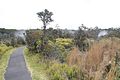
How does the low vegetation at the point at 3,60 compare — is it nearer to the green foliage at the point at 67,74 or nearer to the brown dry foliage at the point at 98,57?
the green foliage at the point at 67,74

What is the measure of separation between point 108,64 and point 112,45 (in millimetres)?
2919

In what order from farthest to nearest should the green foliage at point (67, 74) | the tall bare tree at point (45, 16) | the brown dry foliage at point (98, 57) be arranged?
1. the tall bare tree at point (45, 16)
2. the green foliage at point (67, 74)
3. the brown dry foliage at point (98, 57)

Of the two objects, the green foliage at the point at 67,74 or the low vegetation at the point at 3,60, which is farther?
the low vegetation at the point at 3,60

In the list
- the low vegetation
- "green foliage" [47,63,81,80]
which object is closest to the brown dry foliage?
"green foliage" [47,63,81,80]

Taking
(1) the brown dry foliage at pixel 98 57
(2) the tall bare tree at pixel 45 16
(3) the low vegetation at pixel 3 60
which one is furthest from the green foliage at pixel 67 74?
(2) the tall bare tree at pixel 45 16

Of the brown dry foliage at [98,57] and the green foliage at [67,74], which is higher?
the brown dry foliage at [98,57]

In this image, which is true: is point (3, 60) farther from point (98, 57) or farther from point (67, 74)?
point (98, 57)

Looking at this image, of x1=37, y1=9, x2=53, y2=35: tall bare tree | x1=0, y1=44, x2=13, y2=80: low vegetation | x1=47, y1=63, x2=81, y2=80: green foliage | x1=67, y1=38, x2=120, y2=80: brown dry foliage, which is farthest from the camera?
x1=37, y1=9, x2=53, y2=35: tall bare tree

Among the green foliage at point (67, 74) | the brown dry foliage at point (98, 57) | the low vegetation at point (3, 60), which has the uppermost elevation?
the brown dry foliage at point (98, 57)

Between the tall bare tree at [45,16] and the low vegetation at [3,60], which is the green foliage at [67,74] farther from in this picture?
the tall bare tree at [45,16]

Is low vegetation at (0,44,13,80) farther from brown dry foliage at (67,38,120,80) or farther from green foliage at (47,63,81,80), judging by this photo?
brown dry foliage at (67,38,120,80)

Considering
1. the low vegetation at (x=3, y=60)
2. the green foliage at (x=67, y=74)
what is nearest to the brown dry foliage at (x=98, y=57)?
the green foliage at (x=67, y=74)

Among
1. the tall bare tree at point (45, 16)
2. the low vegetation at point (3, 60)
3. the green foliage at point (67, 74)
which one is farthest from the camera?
the tall bare tree at point (45, 16)

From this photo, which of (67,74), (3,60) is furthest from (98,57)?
(3,60)
